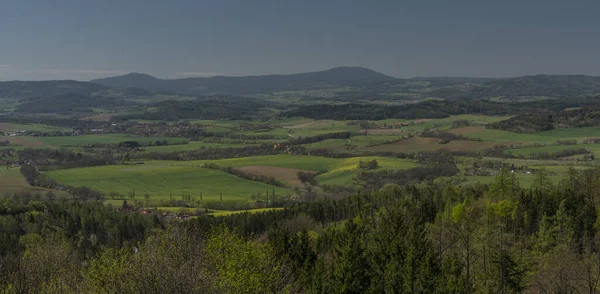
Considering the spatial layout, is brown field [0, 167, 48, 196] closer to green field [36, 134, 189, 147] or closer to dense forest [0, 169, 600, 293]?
dense forest [0, 169, 600, 293]

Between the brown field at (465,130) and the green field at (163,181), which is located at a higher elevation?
the brown field at (465,130)

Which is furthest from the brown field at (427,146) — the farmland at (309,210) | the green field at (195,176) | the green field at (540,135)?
the green field at (195,176)

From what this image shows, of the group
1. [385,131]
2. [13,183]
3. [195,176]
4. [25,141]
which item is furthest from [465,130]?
[25,141]

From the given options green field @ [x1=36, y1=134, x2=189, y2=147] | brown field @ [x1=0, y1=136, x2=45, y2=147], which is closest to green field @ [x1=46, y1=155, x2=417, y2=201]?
green field @ [x1=36, y1=134, x2=189, y2=147]

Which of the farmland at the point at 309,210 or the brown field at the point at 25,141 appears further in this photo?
the brown field at the point at 25,141

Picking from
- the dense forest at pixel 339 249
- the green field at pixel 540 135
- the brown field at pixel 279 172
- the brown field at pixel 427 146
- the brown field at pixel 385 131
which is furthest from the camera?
the brown field at pixel 385 131

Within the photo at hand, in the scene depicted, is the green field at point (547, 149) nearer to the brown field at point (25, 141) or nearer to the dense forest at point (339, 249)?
the dense forest at point (339, 249)

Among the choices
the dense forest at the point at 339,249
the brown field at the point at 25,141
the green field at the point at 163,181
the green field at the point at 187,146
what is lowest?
the green field at the point at 163,181

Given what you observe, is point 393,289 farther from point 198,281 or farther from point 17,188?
point 17,188
